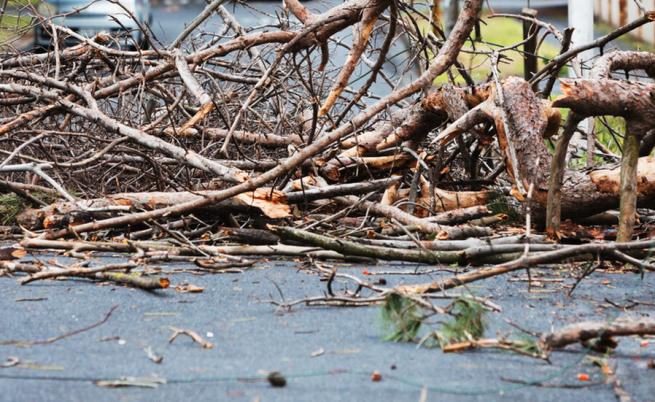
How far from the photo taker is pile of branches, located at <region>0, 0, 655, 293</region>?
5598mm

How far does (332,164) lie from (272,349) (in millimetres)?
2924

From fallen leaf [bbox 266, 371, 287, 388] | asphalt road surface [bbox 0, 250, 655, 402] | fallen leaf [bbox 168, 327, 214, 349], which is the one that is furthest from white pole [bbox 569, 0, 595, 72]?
fallen leaf [bbox 266, 371, 287, 388]

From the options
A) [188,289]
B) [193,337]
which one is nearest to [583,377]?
[193,337]

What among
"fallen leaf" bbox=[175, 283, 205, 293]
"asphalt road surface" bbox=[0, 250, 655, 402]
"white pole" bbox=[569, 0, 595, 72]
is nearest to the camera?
"asphalt road surface" bbox=[0, 250, 655, 402]

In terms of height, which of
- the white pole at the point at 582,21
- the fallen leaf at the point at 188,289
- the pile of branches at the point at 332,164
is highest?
the white pole at the point at 582,21

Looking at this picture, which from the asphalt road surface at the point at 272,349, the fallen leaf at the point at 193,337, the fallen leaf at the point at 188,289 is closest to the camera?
the asphalt road surface at the point at 272,349

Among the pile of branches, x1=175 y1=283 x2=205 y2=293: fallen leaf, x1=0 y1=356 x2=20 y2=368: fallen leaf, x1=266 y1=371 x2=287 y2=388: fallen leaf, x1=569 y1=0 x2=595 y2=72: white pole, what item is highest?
x1=569 y1=0 x2=595 y2=72: white pole

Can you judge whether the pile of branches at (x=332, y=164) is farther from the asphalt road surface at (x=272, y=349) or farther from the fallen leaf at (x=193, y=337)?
the fallen leaf at (x=193, y=337)

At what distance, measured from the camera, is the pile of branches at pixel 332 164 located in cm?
560

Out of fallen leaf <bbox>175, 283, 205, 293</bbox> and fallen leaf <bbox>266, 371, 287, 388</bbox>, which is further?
fallen leaf <bbox>175, 283, 205, 293</bbox>

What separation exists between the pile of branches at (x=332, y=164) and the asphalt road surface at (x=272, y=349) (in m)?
0.26

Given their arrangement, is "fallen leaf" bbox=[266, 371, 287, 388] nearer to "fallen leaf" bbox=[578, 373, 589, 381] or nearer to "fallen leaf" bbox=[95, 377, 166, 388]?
"fallen leaf" bbox=[95, 377, 166, 388]

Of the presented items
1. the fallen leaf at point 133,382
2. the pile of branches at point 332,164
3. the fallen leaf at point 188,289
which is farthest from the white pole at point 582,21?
the fallen leaf at point 133,382

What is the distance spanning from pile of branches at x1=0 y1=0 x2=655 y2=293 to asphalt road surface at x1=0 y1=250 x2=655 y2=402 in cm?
26
